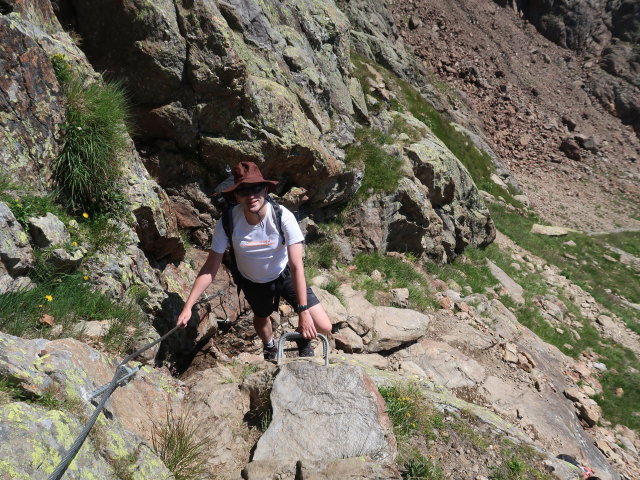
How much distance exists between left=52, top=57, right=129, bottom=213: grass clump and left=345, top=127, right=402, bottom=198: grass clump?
606 centimetres

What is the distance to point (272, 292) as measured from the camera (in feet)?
17.0

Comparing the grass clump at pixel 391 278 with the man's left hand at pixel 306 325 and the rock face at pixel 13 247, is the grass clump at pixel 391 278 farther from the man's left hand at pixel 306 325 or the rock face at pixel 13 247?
the rock face at pixel 13 247

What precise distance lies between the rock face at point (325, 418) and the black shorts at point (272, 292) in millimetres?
1064

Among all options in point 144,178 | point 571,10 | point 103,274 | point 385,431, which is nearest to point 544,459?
point 385,431

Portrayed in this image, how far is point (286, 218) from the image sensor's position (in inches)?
182

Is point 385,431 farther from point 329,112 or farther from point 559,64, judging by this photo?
point 559,64

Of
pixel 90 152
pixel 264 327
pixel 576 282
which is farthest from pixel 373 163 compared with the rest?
pixel 576 282

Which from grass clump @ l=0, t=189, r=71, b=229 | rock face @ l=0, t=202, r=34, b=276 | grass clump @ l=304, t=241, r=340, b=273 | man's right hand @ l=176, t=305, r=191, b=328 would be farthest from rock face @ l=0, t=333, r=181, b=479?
grass clump @ l=304, t=241, r=340, b=273

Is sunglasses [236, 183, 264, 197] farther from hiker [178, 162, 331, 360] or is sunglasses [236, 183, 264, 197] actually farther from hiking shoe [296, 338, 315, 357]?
hiking shoe [296, 338, 315, 357]

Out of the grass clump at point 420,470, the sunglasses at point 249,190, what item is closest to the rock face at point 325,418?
the grass clump at point 420,470

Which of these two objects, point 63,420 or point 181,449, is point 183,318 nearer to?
point 181,449

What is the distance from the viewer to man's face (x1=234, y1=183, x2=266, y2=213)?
4371mm

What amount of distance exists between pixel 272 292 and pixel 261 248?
2.31 feet

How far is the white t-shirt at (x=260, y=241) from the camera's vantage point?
15.2ft
